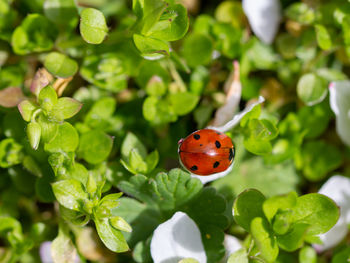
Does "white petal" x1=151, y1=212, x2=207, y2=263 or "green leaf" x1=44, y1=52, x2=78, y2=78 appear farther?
"green leaf" x1=44, y1=52, x2=78, y2=78

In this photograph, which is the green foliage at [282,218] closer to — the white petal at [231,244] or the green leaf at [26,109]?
the white petal at [231,244]

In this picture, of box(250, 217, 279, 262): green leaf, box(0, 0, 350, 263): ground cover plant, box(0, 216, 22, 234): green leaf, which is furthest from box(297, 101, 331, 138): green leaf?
box(0, 216, 22, 234): green leaf

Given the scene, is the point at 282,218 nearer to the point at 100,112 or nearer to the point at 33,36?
the point at 100,112

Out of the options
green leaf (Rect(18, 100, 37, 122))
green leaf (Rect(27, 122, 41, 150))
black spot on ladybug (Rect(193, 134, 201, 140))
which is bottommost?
black spot on ladybug (Rect(193, 134, 201, 140))

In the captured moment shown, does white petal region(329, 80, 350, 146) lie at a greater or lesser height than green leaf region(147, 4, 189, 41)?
lesser

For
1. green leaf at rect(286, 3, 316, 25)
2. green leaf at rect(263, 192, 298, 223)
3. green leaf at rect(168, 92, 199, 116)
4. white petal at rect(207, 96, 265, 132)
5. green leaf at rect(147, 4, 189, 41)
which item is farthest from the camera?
green leaf at rect(286, 3, 316, 25)

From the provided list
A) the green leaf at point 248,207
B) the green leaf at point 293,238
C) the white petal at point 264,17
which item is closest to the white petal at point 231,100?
the white petal at point 264,17

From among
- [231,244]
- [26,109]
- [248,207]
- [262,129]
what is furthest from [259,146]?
[26,109]

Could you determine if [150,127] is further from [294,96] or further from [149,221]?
[294,96]

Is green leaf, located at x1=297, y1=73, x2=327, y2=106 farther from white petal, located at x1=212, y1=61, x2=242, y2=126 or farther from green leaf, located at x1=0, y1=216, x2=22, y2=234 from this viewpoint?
green leaf, located at x1=0, y1=216, x2=22, y2=234
